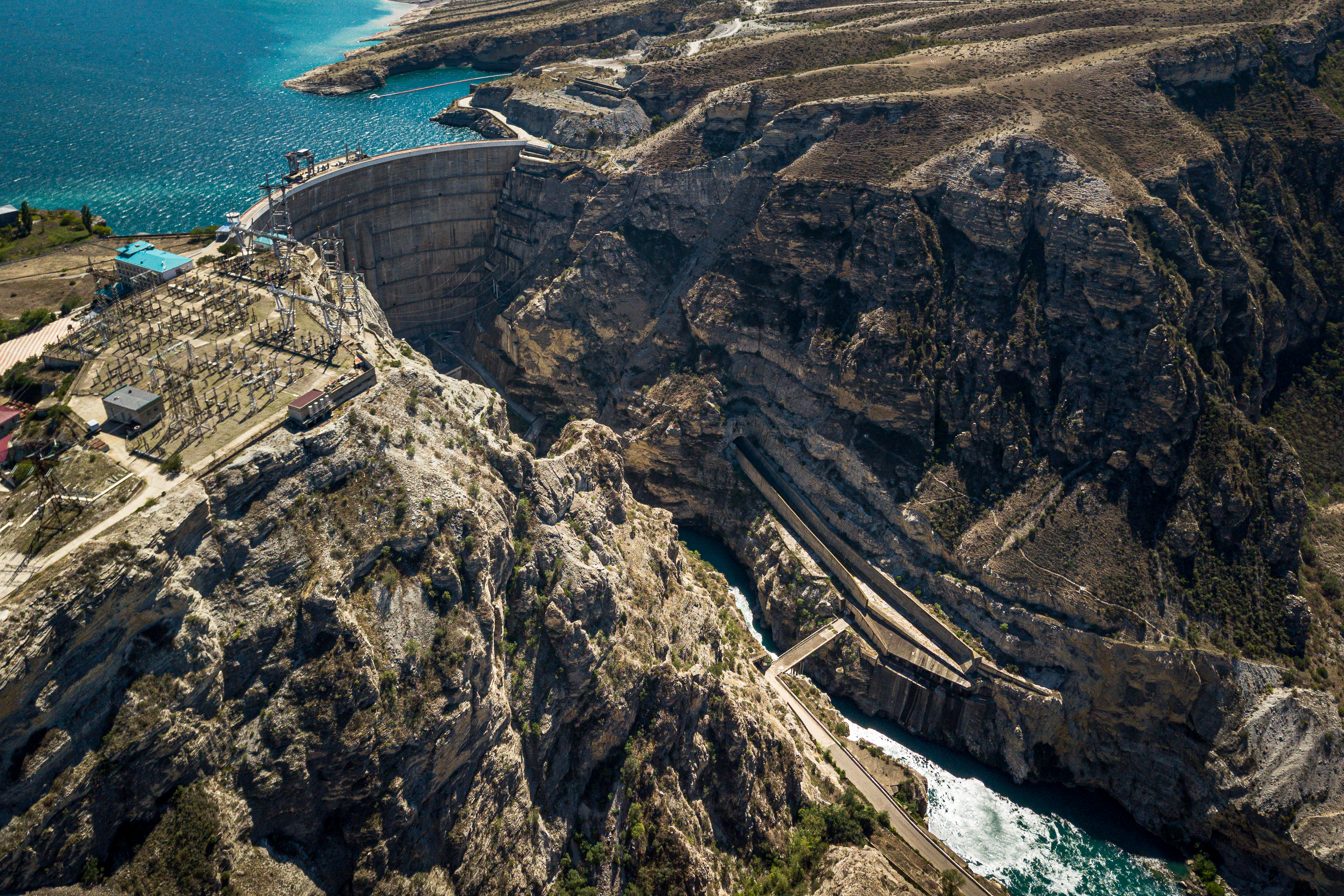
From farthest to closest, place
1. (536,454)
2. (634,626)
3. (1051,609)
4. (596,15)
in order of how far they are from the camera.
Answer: (596,15) < (536,454) < (1051,609) < (634,626)

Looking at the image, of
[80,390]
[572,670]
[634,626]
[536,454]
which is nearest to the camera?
[80,390]

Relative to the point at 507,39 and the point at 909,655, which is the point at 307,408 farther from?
the point at 507,39

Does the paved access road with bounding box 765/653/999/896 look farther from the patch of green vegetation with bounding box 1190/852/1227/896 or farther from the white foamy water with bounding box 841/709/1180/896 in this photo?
the patch of green vegetation with bounding box 1190/852/1227/896

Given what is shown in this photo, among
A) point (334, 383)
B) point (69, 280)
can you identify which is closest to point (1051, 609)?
point (334, 383)

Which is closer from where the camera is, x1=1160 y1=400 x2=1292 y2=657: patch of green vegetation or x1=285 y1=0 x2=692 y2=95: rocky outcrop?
x1=1160 y1=400 x2=1292 y2=657: patch of green vegetation

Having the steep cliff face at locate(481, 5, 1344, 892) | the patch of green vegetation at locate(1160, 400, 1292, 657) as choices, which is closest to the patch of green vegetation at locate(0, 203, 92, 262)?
the steep cliff face at locate(481, 5, 1344, 892)

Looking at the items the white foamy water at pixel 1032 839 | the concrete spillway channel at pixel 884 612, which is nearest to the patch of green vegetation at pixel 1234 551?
the white foamy water at pixel 1032 839

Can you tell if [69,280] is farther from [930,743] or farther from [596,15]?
[596,15]
